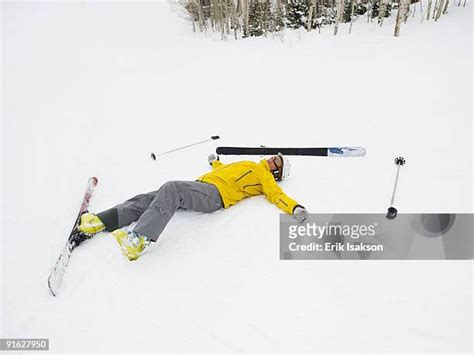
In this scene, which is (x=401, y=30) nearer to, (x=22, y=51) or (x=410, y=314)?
(x=410, y=314)

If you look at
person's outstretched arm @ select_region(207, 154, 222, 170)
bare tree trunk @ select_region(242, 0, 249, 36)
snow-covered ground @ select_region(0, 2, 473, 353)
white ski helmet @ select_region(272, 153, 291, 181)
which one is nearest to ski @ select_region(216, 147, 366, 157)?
→ snow-covered ground @ select_region(0, 2, 473, 353)

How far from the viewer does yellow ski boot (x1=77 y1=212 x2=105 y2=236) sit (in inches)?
125

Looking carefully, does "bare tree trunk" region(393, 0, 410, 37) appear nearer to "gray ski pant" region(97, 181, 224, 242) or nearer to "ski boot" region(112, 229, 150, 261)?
"gray ski pant" region(97, 181, 224, 242)

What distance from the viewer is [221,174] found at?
343 cm

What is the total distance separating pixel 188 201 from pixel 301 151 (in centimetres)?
160

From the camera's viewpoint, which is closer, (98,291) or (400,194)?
(98,291)

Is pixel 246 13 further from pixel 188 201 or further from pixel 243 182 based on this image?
pixel 188 201

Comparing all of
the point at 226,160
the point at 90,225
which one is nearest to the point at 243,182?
the point at 226,160

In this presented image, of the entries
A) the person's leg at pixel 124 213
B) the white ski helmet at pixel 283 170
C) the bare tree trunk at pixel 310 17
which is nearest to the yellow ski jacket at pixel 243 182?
the white ski helmet at pixel 283 170

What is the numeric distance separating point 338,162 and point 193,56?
4613 millimetres

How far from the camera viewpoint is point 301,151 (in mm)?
4238

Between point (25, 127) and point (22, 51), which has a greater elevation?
point (22, 51)

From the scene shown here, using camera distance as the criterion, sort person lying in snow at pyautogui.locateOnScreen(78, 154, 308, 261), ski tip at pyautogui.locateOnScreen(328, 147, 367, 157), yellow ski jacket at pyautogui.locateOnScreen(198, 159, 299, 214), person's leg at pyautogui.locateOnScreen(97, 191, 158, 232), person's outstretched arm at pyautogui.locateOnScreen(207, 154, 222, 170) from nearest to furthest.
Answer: person lying in snow at pyautogui.locateOnScreen(78, 154, 308, 261)
person's leg at pyautogui.locateOnScreen(97, 191, 158, 232)
yellow ski jacket at pyautogui.locateOnScreen(198, 159, 299, 214)
person's outstretched arm at pyautogui.locateOnScreen(207, 154, 222, 170)
ski tip at pyautogui.locateOnScreen(328, 147, 367, 157)

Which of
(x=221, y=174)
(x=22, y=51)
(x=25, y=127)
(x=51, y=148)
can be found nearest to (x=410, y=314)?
(x=221, y=174)
